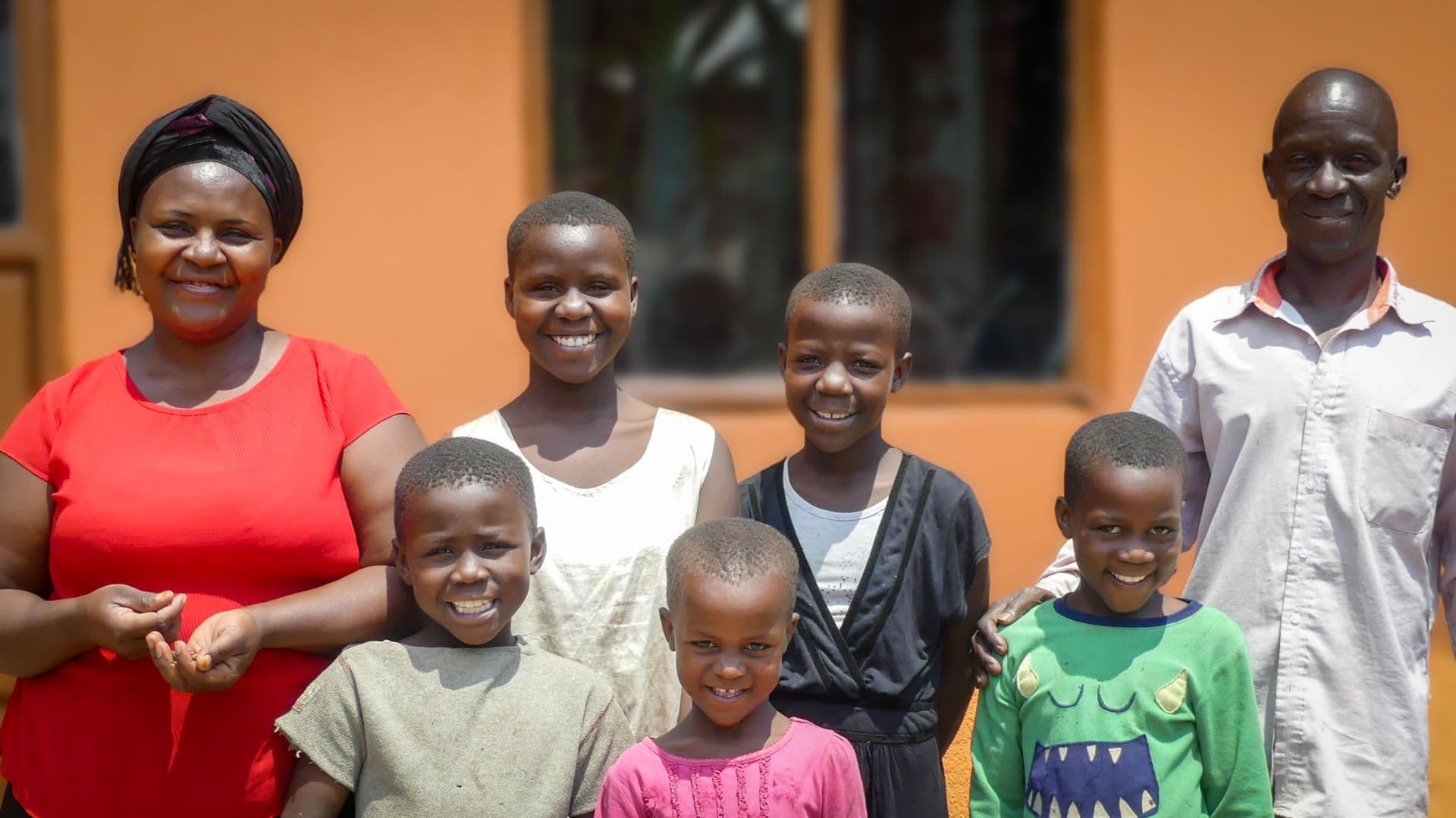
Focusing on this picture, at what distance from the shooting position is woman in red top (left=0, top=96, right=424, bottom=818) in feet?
8.18

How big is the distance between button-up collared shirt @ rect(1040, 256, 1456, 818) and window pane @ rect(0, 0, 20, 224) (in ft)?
13.4

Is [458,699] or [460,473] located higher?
[460,473]

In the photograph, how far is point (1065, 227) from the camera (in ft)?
19.3

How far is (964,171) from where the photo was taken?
19.6 ft

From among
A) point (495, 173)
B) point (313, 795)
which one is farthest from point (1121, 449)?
point (495, 173)

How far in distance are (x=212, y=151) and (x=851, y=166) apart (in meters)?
3.55

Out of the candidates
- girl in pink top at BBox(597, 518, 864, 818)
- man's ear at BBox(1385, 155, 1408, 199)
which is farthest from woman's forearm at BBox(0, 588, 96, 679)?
man's ear at BBox(1385, 155, 1408, 199)

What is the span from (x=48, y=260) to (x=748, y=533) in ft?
11.8

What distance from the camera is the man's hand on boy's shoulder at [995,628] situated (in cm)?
269

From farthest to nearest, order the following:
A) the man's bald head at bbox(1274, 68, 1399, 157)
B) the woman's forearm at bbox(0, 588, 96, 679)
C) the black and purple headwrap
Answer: the man's bald head at bbox(1274, 68, 1399, 157), the black and purple headwrap, the woman's forearm at bbox(0, 588, 96, 679)

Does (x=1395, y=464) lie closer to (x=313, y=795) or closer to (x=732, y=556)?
(x=732, y=556)

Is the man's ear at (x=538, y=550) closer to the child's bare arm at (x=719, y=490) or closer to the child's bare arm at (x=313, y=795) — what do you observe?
the child's bare arm at (x=719, y=490)

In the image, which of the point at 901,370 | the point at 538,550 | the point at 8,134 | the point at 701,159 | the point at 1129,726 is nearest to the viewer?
the point at 1129,726

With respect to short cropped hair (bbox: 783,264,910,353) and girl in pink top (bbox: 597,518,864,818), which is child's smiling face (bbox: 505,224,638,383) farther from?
girl in pink top (bbox: 597,518,864,818)
